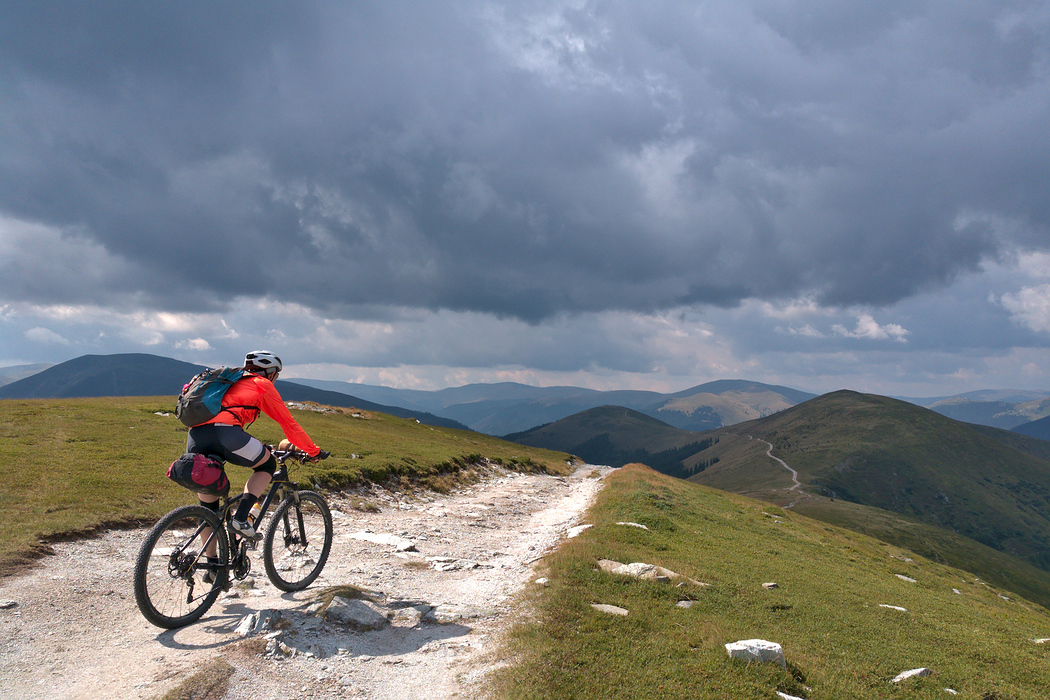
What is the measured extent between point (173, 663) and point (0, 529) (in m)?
8.45

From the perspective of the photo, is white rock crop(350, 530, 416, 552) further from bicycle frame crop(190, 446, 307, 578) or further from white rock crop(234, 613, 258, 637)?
white rock crop(234, 613, 258, 637)

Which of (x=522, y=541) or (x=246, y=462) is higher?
(x=246, y=462)

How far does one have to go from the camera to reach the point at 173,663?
23.2 feet

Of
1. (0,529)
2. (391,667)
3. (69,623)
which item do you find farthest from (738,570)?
(0,529)

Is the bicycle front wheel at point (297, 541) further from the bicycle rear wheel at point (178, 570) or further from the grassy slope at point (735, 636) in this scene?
the grassy slope at point (735, 636)

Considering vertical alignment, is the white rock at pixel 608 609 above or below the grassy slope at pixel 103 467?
below

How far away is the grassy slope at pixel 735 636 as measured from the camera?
7526 millimetres

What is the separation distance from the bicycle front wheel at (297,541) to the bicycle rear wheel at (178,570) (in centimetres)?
103

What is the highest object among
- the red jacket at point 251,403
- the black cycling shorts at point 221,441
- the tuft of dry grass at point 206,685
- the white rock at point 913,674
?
the red jacket at point 251,403

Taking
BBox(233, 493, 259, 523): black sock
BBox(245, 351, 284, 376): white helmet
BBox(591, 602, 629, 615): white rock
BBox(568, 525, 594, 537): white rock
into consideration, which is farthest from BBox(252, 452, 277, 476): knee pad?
BBox(568, 525, 594, 537): white rock

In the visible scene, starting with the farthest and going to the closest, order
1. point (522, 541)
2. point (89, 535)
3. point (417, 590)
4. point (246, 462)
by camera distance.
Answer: point (522, 541), point (89, 535), point (417, 590), point (246, 462)

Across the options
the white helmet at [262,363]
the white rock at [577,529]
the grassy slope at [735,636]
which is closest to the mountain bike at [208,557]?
the white helmet at [262,363]

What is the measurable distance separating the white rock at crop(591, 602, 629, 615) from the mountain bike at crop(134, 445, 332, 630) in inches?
246

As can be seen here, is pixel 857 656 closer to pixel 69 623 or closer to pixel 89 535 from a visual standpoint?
pixel 69 623
